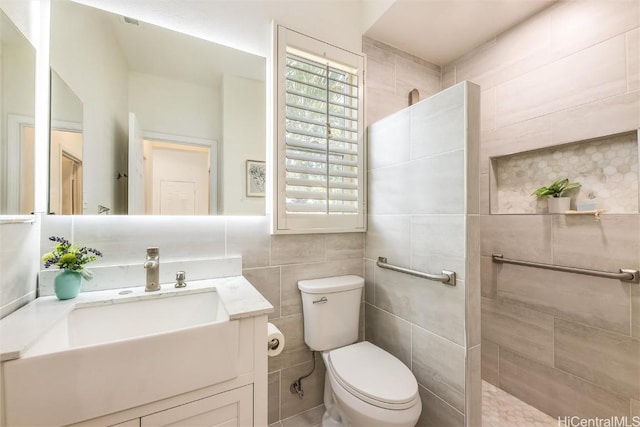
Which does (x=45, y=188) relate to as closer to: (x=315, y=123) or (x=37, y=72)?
(x=37, y=72)

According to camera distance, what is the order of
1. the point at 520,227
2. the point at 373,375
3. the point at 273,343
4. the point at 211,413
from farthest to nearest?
1. the point at 520,227
2. the point at 373,375
3. the point at 273,343
4. the point at 211,413

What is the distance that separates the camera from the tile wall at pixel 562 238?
1278 mm

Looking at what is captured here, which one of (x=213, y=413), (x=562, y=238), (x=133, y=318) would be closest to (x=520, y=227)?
(x=562, y=238)

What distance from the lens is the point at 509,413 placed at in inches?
61.8

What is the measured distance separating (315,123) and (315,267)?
34.6 inches

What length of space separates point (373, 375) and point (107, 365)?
3.32 ft

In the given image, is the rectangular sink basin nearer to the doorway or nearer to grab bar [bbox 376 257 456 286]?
the doorway

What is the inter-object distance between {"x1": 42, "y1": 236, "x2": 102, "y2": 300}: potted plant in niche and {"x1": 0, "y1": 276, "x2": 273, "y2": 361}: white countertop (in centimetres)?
4

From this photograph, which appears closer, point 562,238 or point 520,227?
point 562,238

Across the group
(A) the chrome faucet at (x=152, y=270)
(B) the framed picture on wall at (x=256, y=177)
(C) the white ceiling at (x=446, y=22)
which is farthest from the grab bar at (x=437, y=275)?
(C) the white ceiling at (x=446, y=22)

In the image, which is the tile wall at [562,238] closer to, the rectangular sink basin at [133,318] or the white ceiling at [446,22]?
the white ceiling at [446,22]

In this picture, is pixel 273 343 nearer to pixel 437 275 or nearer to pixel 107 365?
pixel 107 365

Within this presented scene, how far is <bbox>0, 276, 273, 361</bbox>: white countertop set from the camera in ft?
2.18

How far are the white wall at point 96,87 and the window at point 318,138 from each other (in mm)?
736
